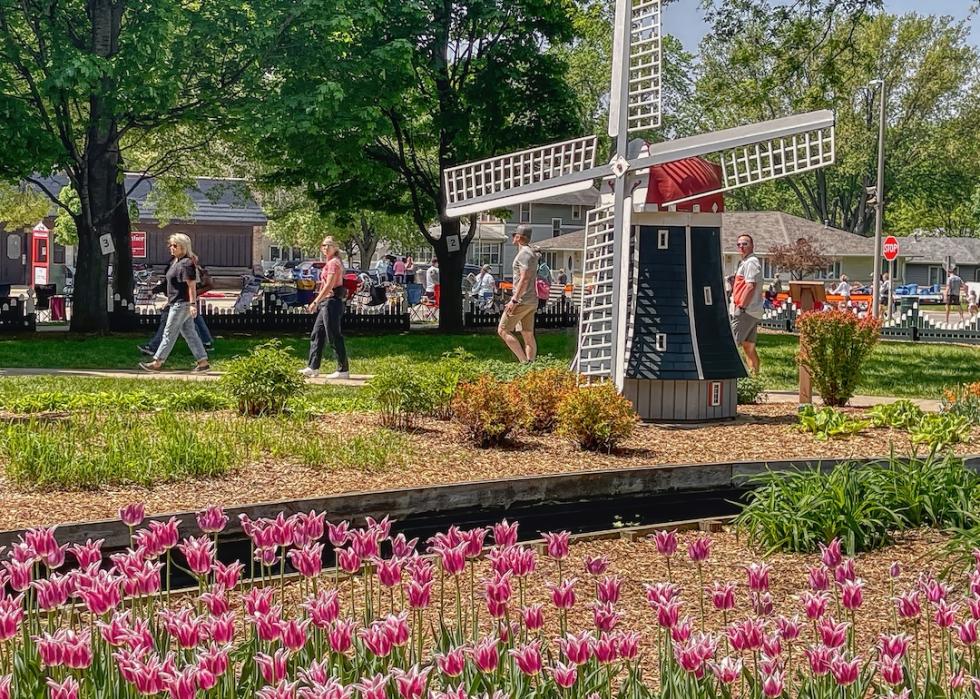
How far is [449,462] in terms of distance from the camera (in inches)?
463

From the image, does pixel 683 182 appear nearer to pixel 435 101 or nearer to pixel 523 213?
pixel 435 101

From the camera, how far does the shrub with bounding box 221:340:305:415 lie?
1328cm

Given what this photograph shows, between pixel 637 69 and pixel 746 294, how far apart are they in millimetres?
3310

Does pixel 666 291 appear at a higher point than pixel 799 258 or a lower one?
lower

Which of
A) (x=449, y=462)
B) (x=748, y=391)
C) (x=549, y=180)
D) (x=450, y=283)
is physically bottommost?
(x=449, y=462)

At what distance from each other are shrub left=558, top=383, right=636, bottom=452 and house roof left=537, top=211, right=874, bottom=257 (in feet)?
173

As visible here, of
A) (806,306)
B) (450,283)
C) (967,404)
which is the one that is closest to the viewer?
(967,404)

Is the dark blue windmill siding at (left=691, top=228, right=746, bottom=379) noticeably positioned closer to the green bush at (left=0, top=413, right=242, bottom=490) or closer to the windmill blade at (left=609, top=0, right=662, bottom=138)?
the windmill blade at (left=609, top=0, right=662, bottom=138)

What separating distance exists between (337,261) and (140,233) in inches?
1980

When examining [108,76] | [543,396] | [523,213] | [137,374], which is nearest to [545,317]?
[108,76]

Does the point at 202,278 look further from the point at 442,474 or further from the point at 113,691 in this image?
the point at 113,691

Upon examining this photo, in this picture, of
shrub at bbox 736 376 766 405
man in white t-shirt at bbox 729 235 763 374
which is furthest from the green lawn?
shrub at bbox 736 376 766 405

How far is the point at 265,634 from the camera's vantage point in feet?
12.7

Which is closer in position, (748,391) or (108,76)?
(748,391)
